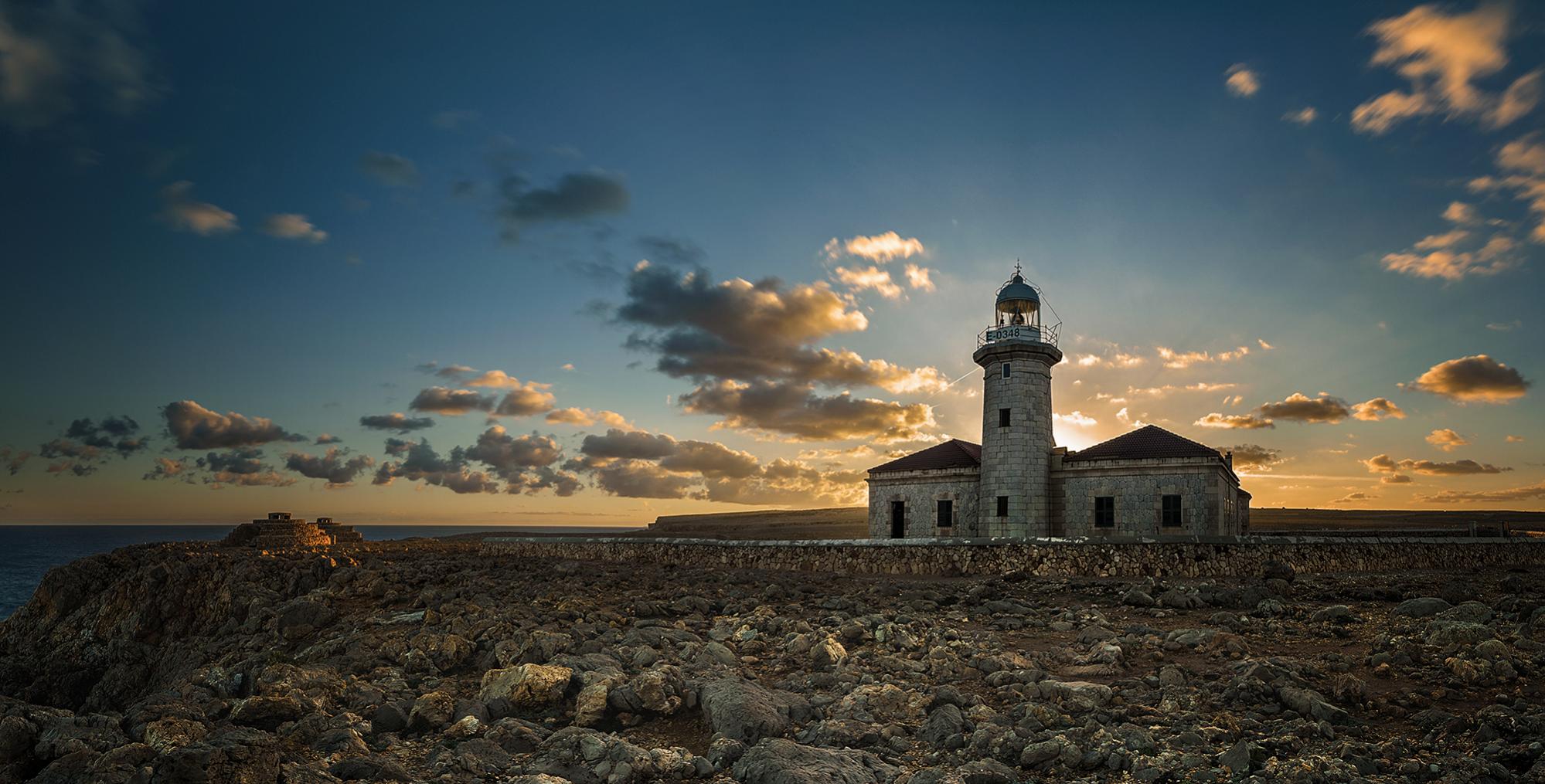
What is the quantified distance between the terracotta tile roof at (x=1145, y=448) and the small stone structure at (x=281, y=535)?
30883mm

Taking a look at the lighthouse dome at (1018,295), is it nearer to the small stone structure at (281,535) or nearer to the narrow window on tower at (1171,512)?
the narrow window on tower at (1171,512)

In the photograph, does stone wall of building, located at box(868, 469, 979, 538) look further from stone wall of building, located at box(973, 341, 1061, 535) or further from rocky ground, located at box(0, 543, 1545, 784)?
rocky ground, located at box(0, 543, 1545, 784)

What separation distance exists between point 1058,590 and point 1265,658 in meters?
8.93

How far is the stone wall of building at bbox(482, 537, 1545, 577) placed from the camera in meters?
23.1

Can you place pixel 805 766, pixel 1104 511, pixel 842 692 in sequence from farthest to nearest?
pixel 1104 511 < pixel 842 692 < pixel 805 766

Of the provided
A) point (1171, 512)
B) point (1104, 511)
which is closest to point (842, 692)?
point (1104, 511)

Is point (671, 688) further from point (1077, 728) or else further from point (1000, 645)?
point (1000, 645)

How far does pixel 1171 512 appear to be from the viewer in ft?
90.1

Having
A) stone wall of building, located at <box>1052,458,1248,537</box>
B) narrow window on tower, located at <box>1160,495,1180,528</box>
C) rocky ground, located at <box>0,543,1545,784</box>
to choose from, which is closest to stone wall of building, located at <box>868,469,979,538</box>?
stone wall of building, located at <box>1052,458,1248,537</box>

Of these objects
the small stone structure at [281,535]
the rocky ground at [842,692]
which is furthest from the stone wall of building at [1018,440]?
the small stone structure at [281,535]

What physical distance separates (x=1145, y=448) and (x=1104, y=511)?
8.92 feet

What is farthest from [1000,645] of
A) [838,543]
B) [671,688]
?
[838,543]

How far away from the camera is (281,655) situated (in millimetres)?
14078

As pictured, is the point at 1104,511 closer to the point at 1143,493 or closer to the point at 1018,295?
the point at 1143,493
